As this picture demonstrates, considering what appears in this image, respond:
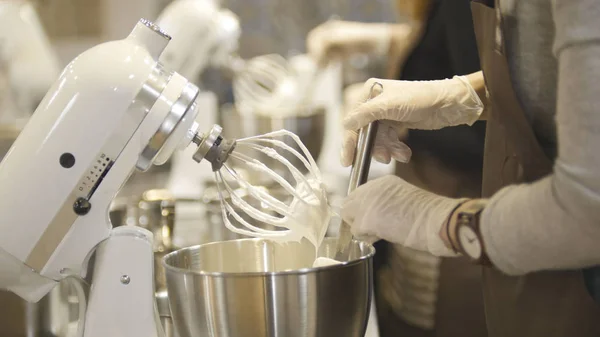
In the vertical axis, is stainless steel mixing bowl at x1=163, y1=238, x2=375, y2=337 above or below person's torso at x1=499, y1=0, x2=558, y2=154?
below

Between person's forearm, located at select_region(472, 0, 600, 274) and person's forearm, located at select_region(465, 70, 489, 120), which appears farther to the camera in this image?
person's forearm, located at select_region(465, 70, 489, 120)

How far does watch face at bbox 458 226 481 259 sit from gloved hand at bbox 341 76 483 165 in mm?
221

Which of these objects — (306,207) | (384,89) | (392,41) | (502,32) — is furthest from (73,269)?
(392,41)

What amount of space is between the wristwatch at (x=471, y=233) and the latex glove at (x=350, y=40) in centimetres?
132

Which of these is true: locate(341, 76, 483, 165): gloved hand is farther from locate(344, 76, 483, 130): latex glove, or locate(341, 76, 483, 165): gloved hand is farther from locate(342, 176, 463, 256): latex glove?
locate(342, 176, 463, 256): latex glove

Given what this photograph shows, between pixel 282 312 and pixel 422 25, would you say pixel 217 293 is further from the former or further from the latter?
pixel 422 25

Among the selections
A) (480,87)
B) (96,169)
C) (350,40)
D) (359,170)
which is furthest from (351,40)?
(96,169)

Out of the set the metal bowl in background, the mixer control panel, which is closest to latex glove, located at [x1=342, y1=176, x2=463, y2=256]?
the mixer control panel

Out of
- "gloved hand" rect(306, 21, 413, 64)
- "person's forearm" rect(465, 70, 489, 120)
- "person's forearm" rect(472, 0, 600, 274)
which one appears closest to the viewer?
"person's forearm" rect(472, 0, 600, 274)

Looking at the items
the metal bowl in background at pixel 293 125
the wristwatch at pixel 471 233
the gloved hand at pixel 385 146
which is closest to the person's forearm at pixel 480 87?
the gloved hand at pixel 385 146

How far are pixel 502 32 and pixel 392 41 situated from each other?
109 centimetres

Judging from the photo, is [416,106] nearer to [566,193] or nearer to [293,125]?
[566,193]

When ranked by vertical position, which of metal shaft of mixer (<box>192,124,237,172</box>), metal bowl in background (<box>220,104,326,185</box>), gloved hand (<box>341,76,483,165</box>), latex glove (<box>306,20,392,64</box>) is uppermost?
latex glove (<box>306,20,392,64</box>)

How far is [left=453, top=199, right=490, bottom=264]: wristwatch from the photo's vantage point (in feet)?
2.26
